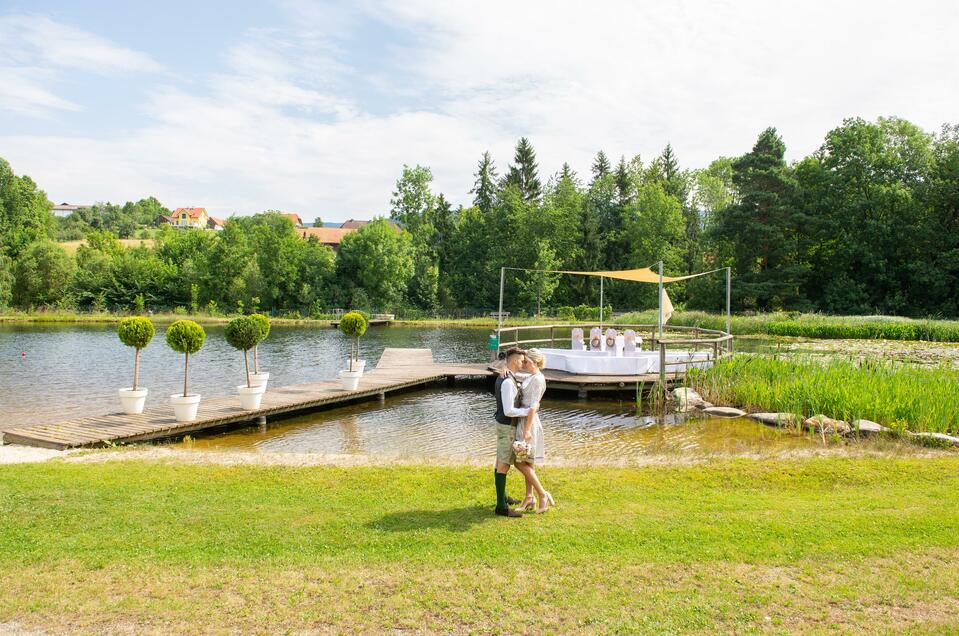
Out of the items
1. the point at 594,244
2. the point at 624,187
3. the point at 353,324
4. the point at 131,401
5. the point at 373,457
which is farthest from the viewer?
the point at 624,187

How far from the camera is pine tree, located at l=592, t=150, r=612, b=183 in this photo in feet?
210

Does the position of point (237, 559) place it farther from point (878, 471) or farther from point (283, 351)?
point (283, 351)

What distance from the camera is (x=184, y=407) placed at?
1091 centimetres

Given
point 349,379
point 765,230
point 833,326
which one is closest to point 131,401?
point 349,379

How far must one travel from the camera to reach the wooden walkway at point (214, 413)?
9648 millimetres

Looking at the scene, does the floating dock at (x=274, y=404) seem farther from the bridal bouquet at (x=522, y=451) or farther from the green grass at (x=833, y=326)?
the green grass at (x=833, y=326)

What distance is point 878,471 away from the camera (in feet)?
24.5

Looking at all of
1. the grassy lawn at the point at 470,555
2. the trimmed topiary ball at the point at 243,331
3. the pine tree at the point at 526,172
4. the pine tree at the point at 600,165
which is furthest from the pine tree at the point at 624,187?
the grassy lawn at the point at 470,555

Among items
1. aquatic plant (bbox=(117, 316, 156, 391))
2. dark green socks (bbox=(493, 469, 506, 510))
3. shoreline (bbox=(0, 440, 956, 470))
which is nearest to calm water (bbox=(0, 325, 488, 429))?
aquatic plant (bbox=(117, 316, 156, 391))

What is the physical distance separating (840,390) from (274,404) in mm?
11083

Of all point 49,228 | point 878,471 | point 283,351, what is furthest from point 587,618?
point 49,228

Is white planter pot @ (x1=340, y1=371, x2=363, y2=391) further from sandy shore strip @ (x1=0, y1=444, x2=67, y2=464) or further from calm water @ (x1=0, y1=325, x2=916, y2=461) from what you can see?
sandy shore strip @ (x1=0, y1=444, x2=67, y2=464)

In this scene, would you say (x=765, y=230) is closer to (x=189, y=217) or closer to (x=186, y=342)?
(x=186, y=342)

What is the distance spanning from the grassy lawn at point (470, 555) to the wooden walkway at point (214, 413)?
2.75m
